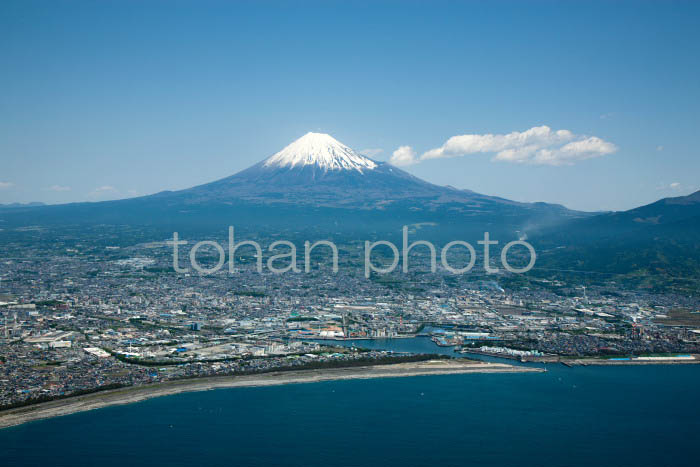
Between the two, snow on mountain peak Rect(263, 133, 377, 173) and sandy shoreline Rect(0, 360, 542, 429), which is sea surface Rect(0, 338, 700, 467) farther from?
snow on mountain peak Rect(263, 133, 377, 173)

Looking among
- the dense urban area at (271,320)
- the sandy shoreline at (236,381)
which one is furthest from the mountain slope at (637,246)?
the sandy shoreline at (236,381)

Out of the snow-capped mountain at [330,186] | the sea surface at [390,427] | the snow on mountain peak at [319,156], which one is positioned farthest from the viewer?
the snow on mountain peak at [319,156]

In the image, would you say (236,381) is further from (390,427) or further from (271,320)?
(271,320)

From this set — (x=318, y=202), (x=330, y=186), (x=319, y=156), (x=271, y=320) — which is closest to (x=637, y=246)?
(x=271, y=320)

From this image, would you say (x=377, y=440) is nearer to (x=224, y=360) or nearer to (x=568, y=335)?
(x=224, y=360)

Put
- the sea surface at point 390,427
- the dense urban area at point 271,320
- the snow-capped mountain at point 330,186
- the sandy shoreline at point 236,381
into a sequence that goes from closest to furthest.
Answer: the sea surface at point 390,427 → the sandy shoreline at point 236,381 → the dense urban area at point 271,320 → the snow-capped mountain at point 330,186

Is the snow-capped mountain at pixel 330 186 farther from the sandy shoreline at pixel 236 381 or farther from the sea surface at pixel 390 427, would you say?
the sea surface at pixel 390 427

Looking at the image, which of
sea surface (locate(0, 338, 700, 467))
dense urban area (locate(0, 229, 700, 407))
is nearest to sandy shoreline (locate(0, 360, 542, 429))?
sea surface (locate(0, 338, 700, 467))
